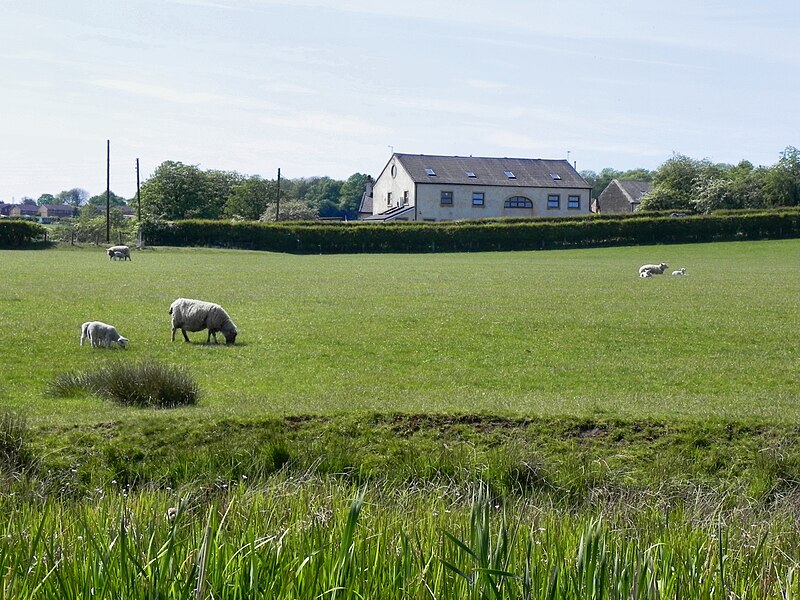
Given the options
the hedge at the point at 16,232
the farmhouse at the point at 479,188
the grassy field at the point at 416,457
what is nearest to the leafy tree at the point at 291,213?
the farmhouse at the point at 479,188

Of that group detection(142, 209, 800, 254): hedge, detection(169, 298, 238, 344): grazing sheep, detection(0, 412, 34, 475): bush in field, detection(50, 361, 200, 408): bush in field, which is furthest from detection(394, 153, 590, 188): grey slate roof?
detection(0, 412, 34, 475): bush in field

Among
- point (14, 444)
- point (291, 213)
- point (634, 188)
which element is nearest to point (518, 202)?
point (634, 188)

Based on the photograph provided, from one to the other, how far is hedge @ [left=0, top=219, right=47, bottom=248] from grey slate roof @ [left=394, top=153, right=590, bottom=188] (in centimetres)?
4952

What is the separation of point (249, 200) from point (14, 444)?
16524 centimetres

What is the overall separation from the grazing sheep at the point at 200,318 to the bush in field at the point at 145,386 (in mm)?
8851

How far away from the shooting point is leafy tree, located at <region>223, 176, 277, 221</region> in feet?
561

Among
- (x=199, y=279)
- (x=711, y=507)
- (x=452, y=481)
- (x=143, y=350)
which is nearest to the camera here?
(x=711, y=507)

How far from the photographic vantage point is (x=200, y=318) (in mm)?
25422

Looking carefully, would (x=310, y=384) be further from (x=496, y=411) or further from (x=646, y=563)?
(x=646, y=563)

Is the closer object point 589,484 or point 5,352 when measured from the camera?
point 589,484

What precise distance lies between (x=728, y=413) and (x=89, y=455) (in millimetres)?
8321

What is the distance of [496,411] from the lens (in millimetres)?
13188

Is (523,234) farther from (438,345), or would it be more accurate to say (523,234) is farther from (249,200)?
(249,200)

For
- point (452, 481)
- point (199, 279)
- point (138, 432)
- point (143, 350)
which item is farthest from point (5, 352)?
point (199, 279)
